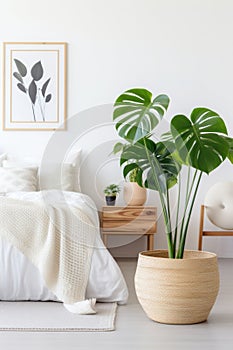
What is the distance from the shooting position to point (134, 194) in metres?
5.89

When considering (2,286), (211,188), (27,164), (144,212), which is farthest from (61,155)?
(2,286)

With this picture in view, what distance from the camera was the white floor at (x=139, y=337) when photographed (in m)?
2.97

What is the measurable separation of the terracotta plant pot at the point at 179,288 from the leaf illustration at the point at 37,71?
3.08 metres

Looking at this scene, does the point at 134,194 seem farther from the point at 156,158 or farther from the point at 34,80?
the point at 156,158

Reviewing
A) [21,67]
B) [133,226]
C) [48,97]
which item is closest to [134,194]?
[133,226]

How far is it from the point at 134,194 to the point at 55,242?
2.07m

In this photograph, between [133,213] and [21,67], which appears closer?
[133,213]

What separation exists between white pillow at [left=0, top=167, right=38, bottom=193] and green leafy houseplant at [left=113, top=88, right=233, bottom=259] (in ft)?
6.01

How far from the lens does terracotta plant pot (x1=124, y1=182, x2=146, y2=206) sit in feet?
19.2

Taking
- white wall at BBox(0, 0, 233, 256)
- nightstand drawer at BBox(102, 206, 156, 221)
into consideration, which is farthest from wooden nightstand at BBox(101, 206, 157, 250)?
white wall at BBox(0, 0, 233, 256)

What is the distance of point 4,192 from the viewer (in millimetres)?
5230

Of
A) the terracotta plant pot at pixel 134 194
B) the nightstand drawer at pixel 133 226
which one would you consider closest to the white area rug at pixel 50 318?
the nightstand drawer at pixel 133 226

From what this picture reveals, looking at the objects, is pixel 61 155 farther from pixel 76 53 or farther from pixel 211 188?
pixel 211 188

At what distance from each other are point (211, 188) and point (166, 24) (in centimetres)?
152
